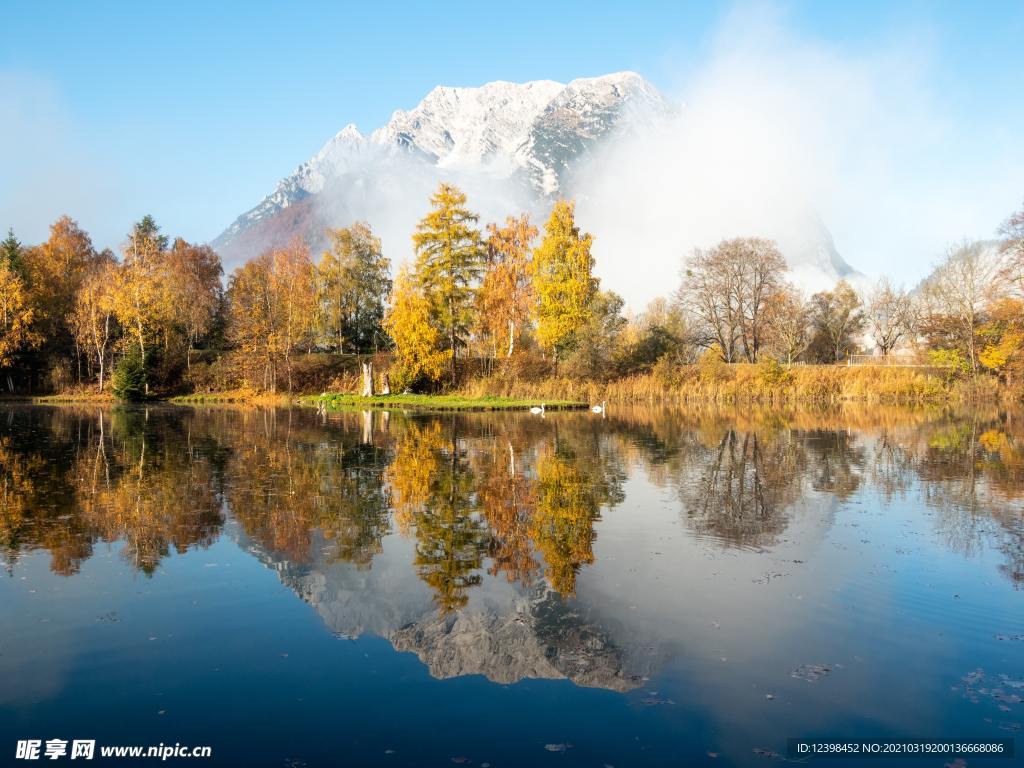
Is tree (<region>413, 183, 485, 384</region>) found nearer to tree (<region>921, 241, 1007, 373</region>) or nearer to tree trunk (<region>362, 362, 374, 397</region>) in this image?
tree trunk (<region>362, 362, 374, 397</region>)

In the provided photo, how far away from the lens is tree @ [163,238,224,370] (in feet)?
184

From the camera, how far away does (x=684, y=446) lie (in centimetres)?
2373

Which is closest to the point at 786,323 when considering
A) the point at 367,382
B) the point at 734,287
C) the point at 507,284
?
the point at 734,287

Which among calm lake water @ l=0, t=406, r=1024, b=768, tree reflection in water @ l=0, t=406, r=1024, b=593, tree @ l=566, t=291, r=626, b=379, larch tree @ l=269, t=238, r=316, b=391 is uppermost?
larch tree @ l=269, t=238, r=316, b=391

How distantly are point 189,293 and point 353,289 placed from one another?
43.8 feet

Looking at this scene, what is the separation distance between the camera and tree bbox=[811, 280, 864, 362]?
225 ft

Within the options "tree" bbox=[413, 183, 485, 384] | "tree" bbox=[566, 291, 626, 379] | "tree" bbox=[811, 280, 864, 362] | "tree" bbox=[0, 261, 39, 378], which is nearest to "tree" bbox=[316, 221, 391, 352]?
"tree" bbox=[413, 183, 485, 384]

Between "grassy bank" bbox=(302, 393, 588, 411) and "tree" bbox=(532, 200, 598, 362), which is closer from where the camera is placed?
"grassy bank" bbox=(302, 393, 588, 411)

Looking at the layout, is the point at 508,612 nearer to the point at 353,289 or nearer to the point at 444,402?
A: the point at 444,402

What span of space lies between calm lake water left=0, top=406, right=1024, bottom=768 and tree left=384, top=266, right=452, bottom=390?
2960 cm

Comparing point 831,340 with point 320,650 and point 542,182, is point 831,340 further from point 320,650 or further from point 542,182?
point 542,182

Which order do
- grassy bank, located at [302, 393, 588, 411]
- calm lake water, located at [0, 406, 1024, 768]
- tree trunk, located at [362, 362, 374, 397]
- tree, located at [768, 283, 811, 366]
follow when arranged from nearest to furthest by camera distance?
calm lake water, located at [0, 406, 1024, 768] → grassy bank, located at [302, 393, 588, 411] → tree trunk, located at [362, 362, 374, 397] → tree, located at [768, 283, 811, 366]

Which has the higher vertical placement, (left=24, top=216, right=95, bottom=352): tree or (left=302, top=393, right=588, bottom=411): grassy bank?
(left=24, top=216, right=95, bottom=352): tree

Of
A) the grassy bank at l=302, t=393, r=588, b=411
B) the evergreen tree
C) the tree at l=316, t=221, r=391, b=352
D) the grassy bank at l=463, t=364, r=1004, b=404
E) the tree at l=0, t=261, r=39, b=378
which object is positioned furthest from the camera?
the tree at l=316, t=221, r=391, b=352
